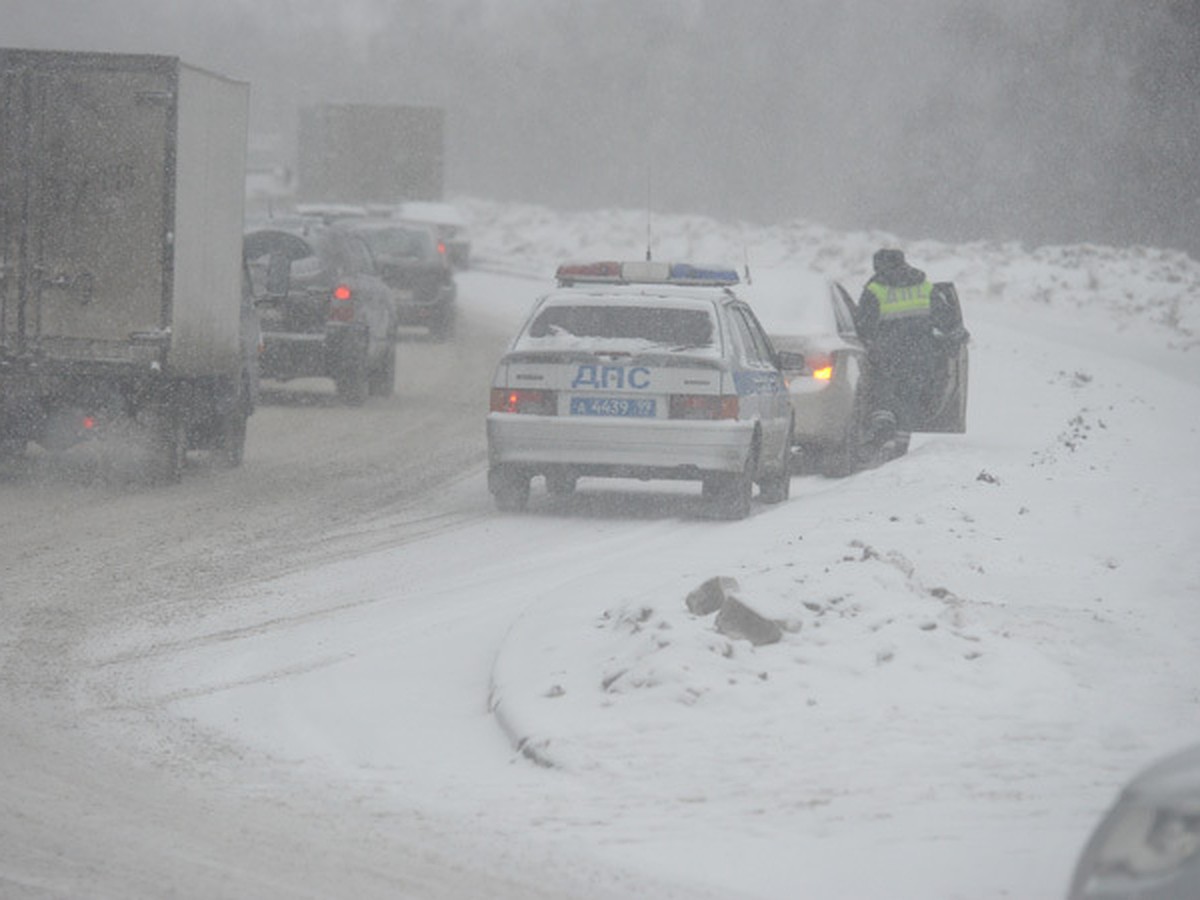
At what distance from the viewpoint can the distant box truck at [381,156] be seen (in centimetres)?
5369

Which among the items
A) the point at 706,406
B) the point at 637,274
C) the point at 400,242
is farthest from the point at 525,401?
the point at 400,242

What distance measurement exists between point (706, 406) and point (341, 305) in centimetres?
924

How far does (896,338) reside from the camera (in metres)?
17.6

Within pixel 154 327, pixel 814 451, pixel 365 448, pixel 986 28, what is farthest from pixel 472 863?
pixel 986 28

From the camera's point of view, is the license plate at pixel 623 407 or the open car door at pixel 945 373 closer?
the license plate at pixel 623 407

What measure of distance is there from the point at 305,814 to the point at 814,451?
10962 millimetres

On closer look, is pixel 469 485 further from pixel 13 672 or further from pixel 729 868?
pixel 729 868

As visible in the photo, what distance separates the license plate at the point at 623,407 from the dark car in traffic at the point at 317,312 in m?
8.52

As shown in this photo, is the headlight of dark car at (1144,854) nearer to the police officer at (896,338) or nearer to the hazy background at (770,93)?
the police officer at (896,338)

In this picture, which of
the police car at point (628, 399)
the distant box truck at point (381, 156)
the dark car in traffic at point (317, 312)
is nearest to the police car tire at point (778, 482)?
the police car at point (628, 399)

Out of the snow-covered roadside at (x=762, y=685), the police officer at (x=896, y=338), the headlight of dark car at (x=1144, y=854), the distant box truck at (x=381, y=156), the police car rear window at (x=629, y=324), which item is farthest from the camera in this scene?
the distant box truck at (x=381, y=156)

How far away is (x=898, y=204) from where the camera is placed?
80625mm

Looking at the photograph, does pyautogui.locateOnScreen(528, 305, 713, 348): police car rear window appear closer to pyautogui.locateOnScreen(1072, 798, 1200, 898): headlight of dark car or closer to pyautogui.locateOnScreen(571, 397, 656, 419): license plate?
pyautogui.locateOnScreen(571, 397, 656, 419): license plate

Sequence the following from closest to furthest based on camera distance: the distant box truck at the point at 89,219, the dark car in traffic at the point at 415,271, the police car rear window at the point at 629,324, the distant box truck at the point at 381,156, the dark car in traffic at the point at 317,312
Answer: the police car rear window at the point at 629,324 → the distant box truck at the point at 89,219 → the dark car in traffic at the point at 317,312 → the dark car in traffic at the point at 415,271 → the distant box truck at the point at 381,156
